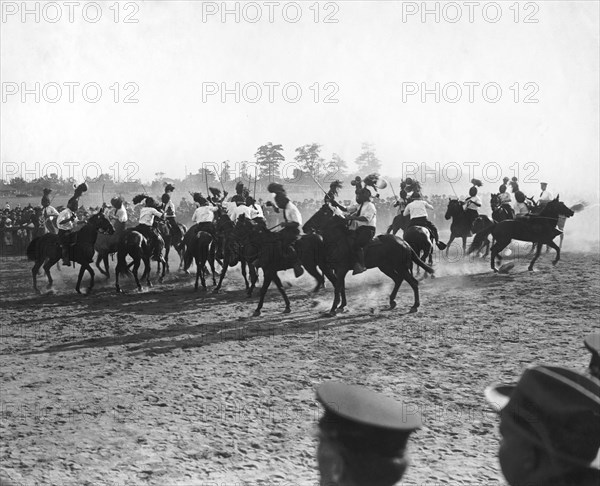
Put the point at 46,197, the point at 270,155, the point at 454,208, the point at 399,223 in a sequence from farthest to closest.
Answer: the point at 270,155, the point at 454,208, the point at 399,223, the point at 46,197

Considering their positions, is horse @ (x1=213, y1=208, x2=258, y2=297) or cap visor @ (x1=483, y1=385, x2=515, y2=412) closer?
cap visor @ (x1=483, y1=385, x2=515, y2=412)

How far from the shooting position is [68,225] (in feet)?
47.2

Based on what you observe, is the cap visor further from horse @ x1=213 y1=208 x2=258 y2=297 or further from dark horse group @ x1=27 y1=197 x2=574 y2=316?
horse @ x1=213 y1=208 x2=258 y2=297

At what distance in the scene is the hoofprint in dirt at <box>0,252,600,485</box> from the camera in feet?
15.8

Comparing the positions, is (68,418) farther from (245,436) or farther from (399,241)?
(399,241)

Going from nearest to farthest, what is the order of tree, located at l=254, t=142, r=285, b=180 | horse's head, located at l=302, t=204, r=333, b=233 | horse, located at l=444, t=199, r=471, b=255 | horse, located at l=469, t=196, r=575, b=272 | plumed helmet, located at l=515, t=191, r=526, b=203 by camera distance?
horse's head, located at l=302, t=204, r=333, b=233 < horse, located at l=469, t=196, r=575, b=272 < horse, located at l=444, t=199, r=471, b=255 < plumed helmet, located at l=515, t=191, r=526, b=203 < tree, located at l=254, t=142, r=285, b=180

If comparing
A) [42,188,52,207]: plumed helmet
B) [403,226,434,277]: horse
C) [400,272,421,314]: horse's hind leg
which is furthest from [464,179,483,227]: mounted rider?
[42,188,52,207]: plumed helmet

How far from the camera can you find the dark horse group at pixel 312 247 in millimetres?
11039

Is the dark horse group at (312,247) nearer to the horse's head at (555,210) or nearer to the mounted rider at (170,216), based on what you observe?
the horse's head at (555,210)

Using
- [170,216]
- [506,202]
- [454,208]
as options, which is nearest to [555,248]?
[454,208]

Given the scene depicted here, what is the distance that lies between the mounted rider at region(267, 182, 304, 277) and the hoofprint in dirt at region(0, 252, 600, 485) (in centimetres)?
115

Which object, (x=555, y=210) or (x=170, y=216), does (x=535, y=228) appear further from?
(x=170, y=216)

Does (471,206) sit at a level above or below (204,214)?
above

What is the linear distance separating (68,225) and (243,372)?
30.0ft
